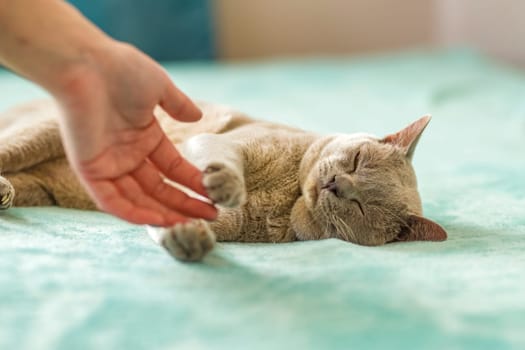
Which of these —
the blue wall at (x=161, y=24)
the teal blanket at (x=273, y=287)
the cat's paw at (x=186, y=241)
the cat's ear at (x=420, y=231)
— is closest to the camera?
the teal blanket at (x=273, y=287)

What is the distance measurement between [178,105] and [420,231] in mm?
642

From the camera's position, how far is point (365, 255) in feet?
4.08

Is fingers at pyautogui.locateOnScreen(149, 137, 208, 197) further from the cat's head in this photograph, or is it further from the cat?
the cat's head

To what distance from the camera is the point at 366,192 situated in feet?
5.12

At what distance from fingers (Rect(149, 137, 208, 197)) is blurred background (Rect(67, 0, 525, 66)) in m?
3.18

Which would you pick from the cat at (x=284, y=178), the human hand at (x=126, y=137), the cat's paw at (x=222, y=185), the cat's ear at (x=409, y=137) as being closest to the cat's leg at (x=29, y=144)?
the cat at (x=284, y=178)

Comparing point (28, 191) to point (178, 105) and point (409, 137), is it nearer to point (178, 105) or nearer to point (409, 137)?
point (178, 105)

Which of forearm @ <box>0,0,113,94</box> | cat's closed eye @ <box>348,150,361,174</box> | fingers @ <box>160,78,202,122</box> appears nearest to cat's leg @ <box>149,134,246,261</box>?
fingers @ <box>160,78,202,122</box>

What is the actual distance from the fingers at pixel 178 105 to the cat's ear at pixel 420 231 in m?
0.58

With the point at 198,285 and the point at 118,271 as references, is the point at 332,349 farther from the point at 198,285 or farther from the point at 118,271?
the point at 118,271

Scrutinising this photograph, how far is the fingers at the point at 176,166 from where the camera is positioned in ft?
4.06

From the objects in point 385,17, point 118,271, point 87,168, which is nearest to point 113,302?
point 118,271

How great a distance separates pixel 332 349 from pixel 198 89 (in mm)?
2648

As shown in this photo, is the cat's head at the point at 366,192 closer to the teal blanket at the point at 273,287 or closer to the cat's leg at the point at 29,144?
the teal blanket at the point at 273,287
